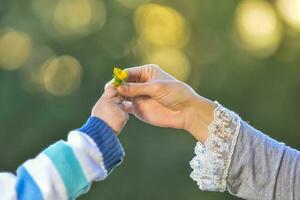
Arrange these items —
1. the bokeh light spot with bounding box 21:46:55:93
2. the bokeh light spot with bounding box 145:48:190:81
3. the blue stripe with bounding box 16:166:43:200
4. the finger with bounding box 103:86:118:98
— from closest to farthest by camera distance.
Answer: the blue stripe with bounding box 16:166:43:200
the finger with bounding box 103:86:118:98
the bokeh light spot with bounding box 21:46:55:93
the bokeh light spot with bounding box 145:48:190:81

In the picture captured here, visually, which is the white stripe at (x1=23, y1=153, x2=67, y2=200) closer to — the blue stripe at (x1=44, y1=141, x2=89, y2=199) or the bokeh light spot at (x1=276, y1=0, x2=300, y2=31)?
the blue stripe at (x1=44, y1=141, x2=89, y2=199)

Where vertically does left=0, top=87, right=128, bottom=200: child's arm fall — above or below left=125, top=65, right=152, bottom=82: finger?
below

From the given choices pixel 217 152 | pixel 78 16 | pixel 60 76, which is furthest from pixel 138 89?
pixel 78 16

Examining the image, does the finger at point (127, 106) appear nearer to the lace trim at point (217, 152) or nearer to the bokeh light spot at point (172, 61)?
the lace trim at point (217, 152)

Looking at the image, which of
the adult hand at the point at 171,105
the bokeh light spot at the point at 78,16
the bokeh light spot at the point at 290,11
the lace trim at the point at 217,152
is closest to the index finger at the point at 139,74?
the adult hand at the point at 171,105

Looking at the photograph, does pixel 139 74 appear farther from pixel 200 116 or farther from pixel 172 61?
pixel 172 61

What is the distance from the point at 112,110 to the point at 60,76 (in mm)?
2070

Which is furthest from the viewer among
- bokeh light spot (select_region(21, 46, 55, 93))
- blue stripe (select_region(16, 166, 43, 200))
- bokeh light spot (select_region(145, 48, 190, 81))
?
bokeh light spot (select_region(145, 48, 190, 81))

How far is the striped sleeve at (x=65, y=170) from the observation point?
0.80m

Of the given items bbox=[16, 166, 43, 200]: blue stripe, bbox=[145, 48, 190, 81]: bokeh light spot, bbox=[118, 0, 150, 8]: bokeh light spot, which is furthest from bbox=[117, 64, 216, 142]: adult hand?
bbox=[118, 0, 150, 8]: bokeh light spot

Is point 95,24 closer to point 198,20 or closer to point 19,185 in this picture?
point 198,20

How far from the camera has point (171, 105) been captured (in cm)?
100

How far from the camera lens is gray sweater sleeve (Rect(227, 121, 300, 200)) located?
0.98m

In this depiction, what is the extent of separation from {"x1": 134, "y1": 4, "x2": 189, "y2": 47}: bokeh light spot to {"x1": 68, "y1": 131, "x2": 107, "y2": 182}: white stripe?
7.35ft
